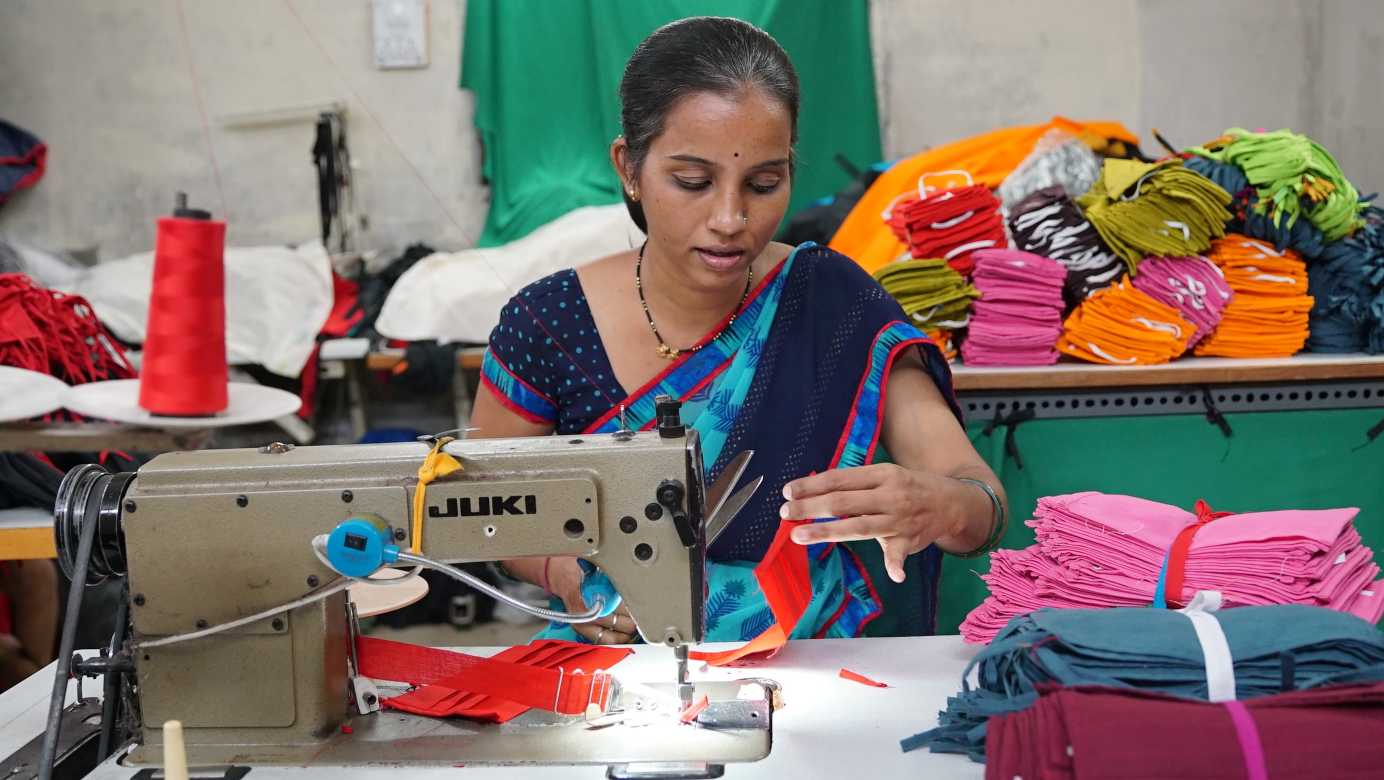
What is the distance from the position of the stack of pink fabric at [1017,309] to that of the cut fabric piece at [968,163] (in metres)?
0.51

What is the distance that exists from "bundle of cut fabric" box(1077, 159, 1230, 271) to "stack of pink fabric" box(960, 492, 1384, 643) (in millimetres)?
1635

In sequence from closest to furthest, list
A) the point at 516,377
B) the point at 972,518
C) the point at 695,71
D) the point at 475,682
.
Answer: the point at 475,682, the point at 972,518, the point at 695,71, the point at 516,377

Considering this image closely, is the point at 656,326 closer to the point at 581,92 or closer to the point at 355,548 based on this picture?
the point at 355,548

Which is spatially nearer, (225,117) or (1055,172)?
(1055,172)

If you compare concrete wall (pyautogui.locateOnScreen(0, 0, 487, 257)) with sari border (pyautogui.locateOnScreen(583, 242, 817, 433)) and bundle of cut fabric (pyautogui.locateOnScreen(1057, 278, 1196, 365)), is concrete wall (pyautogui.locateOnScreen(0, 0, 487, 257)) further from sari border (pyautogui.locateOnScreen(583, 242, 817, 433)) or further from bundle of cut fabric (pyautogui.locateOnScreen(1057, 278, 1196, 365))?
sari border (pyautogui.locateOnScreen(583, 242, 817, 433))

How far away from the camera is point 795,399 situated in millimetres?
1819

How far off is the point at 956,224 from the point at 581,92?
179 centimetres

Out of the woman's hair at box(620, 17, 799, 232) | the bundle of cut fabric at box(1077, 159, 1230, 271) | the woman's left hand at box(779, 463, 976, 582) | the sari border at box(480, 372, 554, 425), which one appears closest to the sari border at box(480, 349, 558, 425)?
the sari border at box(480, 372, 554, 425)

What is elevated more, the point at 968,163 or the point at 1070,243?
the point at 968,163

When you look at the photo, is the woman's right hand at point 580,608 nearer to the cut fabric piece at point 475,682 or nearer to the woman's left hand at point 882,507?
the cut fabric piece at point 475,682

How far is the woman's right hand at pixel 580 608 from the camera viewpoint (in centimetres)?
170

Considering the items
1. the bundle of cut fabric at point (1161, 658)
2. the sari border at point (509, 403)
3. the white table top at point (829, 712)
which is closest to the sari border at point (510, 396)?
the sari border at point (509, 403)

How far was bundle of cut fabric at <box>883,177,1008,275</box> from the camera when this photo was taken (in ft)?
10.2

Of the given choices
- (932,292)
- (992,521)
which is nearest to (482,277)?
(932,292)
